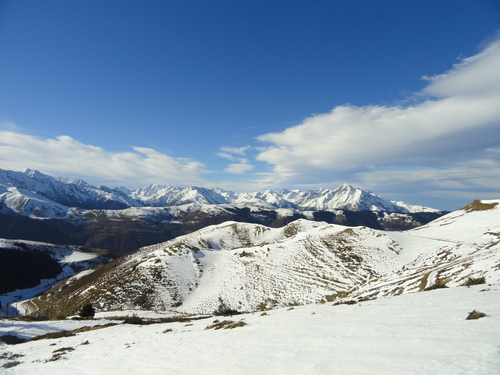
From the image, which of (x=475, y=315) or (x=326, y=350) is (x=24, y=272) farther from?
(x=475, y=315)

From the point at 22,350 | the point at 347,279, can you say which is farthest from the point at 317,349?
the point at 347,279

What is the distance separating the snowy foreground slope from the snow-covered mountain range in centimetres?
3305

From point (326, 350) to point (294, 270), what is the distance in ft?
235

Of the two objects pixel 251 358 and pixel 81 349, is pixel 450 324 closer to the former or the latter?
pixel 251 358

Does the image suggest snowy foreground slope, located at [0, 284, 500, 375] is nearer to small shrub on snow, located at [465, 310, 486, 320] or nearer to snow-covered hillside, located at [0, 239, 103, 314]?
small shrub on snow, located at [465, 310, 486, 320]

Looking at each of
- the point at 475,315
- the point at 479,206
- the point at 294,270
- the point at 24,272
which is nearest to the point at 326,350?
the point at 475,315

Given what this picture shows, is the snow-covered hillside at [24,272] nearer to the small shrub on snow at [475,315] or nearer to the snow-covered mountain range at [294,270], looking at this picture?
the snow-covered mountain range at [294,270]

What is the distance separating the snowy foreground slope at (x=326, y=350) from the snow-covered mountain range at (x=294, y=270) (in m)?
33.0

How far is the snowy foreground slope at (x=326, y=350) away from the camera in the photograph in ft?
24.8

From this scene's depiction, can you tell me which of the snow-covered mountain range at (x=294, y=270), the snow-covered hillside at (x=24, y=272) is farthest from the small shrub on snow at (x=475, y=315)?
the snow-covered hillside at (x=24, y=272)

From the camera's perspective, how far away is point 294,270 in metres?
77.2

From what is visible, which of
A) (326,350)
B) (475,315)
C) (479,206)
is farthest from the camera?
(479,206)

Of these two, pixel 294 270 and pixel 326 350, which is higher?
pixel 326 350

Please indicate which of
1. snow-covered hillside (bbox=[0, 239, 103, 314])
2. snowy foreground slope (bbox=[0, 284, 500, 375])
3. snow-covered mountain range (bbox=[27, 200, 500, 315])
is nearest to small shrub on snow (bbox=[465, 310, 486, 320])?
snowy foreground slope (bbox=[0, 284, 500, 375])
